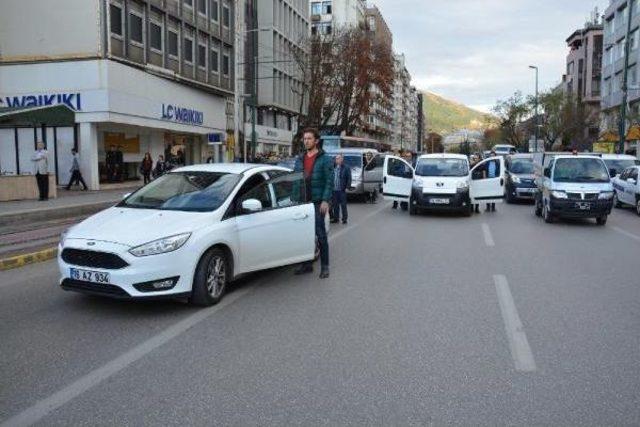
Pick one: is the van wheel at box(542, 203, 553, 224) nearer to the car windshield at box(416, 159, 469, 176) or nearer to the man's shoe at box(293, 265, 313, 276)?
the car windshield at box(416, 159, 469, 176)

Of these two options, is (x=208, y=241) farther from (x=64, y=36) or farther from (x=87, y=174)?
(x=64, y=36)

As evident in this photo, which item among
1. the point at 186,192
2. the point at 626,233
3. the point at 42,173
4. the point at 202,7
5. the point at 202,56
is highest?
the point at 202,7

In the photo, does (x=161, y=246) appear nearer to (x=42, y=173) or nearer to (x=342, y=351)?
(x=342, y=351)

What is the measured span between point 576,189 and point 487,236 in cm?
371

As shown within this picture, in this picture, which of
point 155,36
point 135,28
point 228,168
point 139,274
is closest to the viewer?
point 139,274

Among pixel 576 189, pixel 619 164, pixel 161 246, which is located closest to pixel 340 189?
pixel 576 189

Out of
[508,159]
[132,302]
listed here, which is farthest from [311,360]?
[508,159]

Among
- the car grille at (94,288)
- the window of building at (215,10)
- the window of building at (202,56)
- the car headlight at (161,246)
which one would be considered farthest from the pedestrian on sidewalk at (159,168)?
the car headlight at (161,246)

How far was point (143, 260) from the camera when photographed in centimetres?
596

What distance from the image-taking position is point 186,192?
7336 millimetres

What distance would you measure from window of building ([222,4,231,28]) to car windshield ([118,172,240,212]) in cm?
3678

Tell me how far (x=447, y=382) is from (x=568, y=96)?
6632cm

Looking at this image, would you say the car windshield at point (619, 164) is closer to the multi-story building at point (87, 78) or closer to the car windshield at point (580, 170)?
the car windshield at point (580, 170)

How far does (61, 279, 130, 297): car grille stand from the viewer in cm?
600
